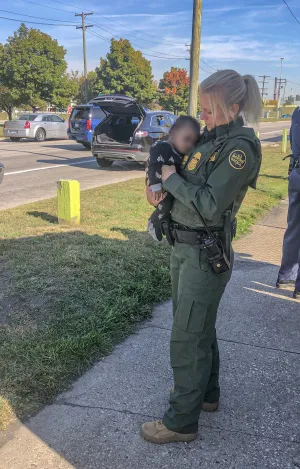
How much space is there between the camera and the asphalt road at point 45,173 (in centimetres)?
920

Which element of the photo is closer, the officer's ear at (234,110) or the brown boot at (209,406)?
the officer's ear at (234,110)

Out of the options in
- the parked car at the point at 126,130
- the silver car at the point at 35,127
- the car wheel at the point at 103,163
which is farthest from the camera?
the silver car at the point at 35,127

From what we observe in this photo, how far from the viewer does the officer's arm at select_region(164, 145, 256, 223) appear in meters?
1.92

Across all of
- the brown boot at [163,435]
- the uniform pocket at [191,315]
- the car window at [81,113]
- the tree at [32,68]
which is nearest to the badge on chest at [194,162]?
the uniform pocket at [191,315]

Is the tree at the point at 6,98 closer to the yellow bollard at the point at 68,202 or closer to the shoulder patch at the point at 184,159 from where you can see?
the yellow bollard at the point at 68,202

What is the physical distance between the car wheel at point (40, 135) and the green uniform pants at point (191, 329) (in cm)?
2248

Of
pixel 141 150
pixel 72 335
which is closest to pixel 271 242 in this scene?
pixel 72 335

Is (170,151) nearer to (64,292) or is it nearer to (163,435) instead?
(163,435)

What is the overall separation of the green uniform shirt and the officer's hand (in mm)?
24

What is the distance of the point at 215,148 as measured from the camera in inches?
78.2

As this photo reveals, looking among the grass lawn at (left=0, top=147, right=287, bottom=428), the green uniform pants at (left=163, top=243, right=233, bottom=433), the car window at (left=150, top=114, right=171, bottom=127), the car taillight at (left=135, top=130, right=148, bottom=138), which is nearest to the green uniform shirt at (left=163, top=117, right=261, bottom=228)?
the green uniform pants at (left=163, top=243, right=233, bottom=433)

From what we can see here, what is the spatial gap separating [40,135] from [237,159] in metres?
23.0

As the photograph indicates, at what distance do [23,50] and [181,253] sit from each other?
3476 centimetres

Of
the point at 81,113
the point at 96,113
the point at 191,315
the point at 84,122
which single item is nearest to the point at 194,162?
the point at 191,315
